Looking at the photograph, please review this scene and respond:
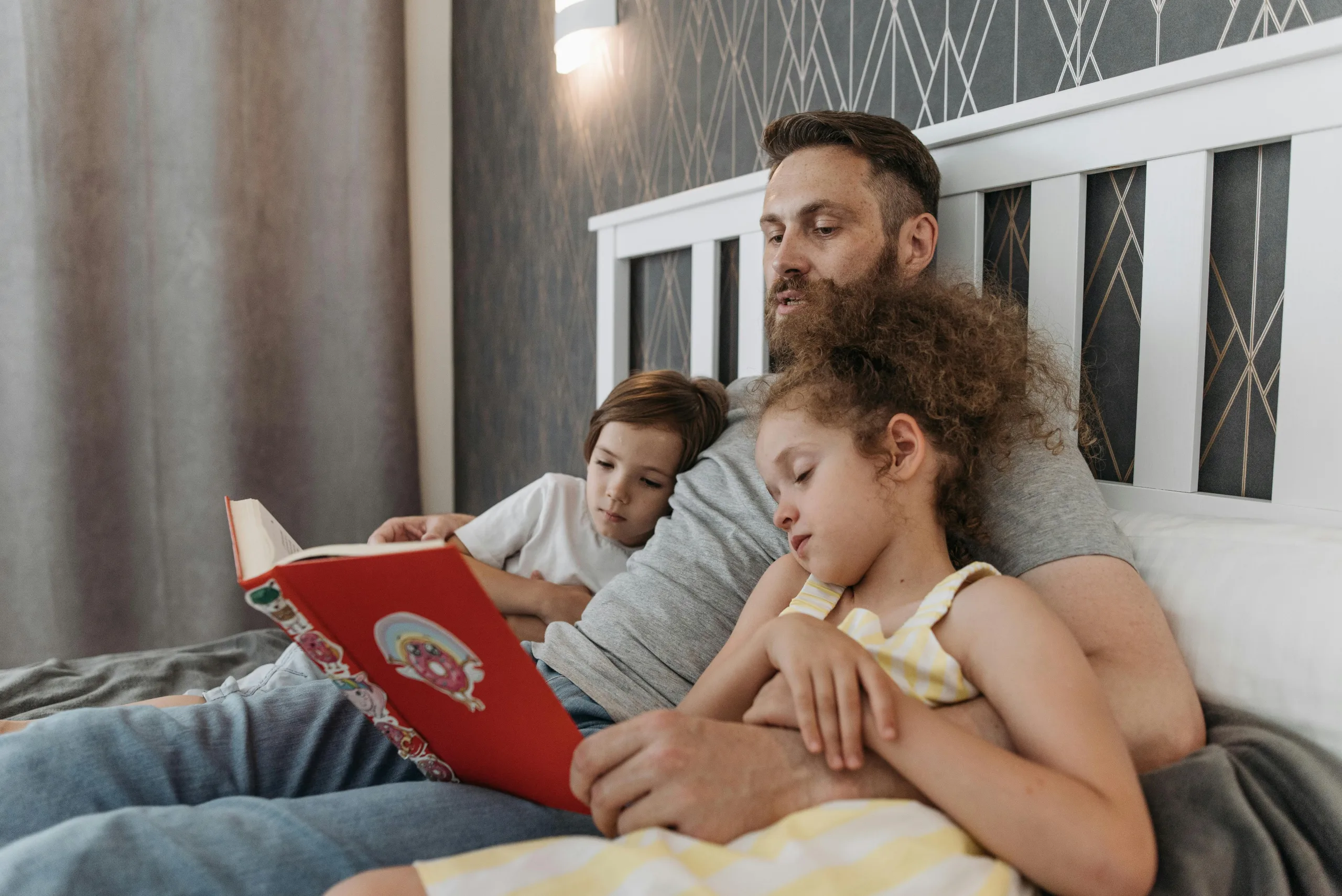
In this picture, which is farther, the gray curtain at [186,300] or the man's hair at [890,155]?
the gray curtain at [186,300]

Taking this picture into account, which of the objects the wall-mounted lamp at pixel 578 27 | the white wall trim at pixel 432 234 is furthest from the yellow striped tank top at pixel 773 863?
the white wall trim at pixel 432 234

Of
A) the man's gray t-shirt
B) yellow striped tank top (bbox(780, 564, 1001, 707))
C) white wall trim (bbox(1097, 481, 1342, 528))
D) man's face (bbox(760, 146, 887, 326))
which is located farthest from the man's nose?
yellow striped tank top (bbox(780, 564, 1001, 707))

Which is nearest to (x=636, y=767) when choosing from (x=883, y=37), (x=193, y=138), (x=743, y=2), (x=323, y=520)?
(x=883, y=37)

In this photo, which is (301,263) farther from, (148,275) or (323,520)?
(323,520)

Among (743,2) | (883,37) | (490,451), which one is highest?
(743,2)

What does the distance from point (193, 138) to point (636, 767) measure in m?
2.04

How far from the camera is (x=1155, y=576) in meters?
0.87

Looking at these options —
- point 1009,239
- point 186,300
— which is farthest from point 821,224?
point 186,300

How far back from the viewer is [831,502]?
791 millimetres

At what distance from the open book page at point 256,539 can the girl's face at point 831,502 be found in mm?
394

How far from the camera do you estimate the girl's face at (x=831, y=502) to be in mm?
790

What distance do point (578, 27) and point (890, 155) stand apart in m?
1.04

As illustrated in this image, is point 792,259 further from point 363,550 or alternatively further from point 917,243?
point 363,550

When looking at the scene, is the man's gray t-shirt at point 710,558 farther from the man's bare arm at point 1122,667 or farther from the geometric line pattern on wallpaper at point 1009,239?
the geometric line pattern on wallpaper at point 1009,239
